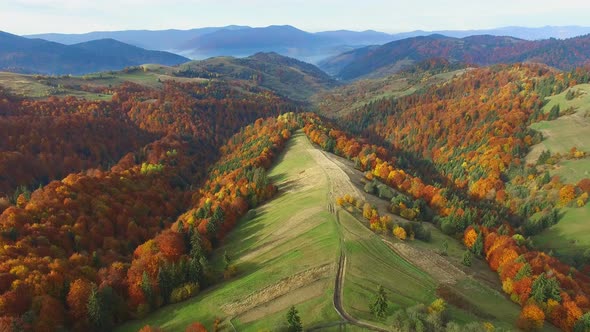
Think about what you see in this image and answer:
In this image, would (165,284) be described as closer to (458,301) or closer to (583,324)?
(458,301)

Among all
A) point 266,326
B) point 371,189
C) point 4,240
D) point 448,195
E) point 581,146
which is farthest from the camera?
point 581,146

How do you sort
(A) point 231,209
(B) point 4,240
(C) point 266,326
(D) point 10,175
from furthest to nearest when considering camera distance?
1. (D) point 10,175
2. (A) point 231,209
3. (B) point 4,240
4. (C) point 266,326

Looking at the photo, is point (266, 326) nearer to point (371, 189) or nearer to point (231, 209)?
point (231, 209)

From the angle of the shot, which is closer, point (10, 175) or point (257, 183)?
point (257, 183)

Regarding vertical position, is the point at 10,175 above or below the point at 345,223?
below

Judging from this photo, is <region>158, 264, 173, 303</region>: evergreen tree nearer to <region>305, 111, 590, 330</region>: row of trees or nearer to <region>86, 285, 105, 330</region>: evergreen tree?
<region>86, 285, 105, 330</region>: evergreen tree

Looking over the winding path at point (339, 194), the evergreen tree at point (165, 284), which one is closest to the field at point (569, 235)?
the winding path at point (339, 194)

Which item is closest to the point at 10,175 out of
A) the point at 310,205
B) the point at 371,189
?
the point at 310,205
